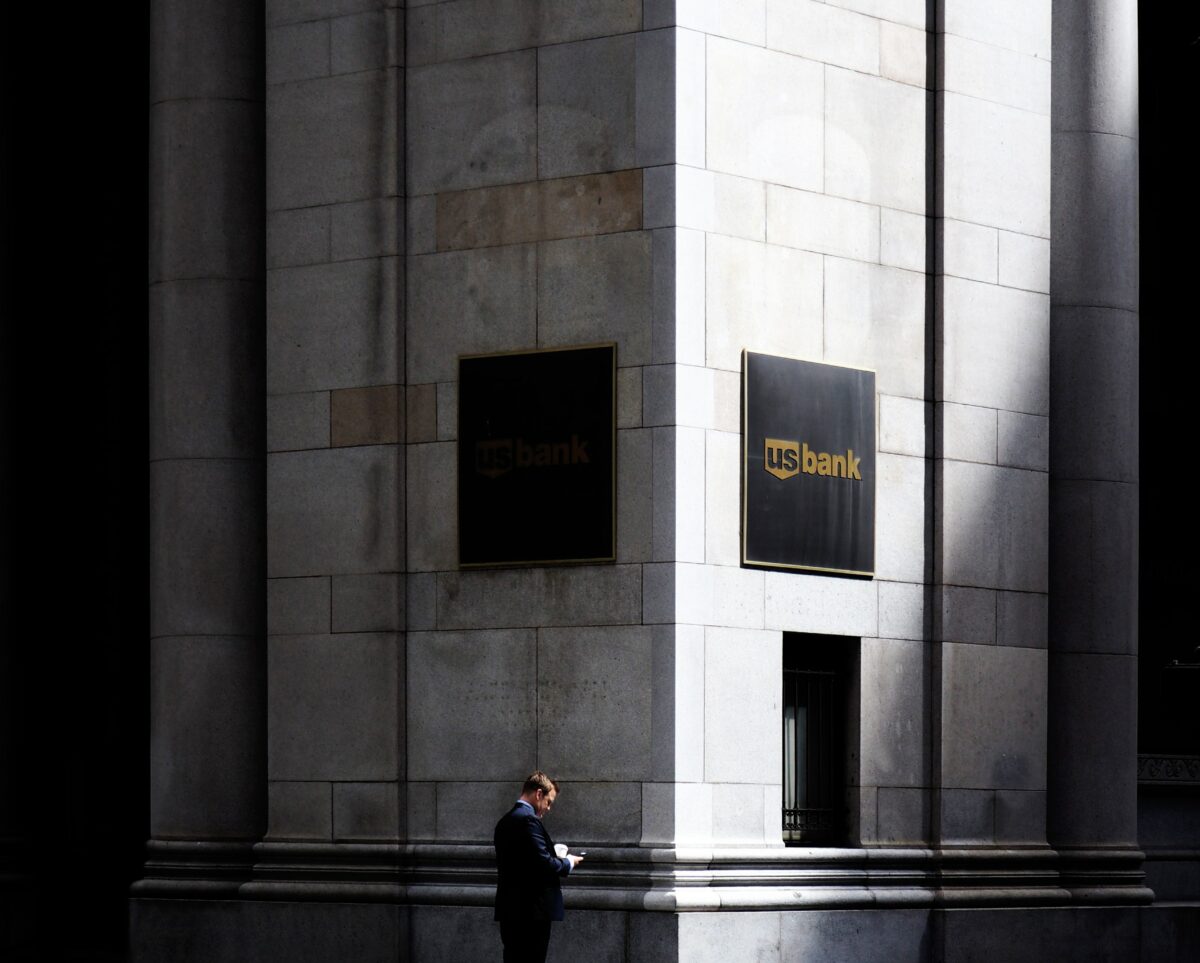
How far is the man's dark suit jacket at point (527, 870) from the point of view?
17.6 metres

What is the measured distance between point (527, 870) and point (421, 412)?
497cm

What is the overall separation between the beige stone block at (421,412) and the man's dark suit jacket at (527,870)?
171 inches

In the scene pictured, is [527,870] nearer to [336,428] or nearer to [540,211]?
[336,428]

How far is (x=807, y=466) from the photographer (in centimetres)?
2070

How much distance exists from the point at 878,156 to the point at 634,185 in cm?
294

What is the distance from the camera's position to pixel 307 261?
2167 centimetres

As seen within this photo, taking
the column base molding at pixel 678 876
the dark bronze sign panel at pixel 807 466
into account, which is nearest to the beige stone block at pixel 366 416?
the dark bronze sign panel at pixel 807 466

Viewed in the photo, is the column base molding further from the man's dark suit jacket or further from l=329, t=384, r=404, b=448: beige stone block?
l=329, t=384, r=404, b=448: beige stone block

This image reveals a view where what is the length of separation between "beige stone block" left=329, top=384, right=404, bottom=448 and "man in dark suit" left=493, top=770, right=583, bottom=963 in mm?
4453

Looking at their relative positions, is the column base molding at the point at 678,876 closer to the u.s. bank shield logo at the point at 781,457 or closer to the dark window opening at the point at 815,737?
the dark window opening at the point at 815,737

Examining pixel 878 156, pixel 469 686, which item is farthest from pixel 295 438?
pixel 878 156
